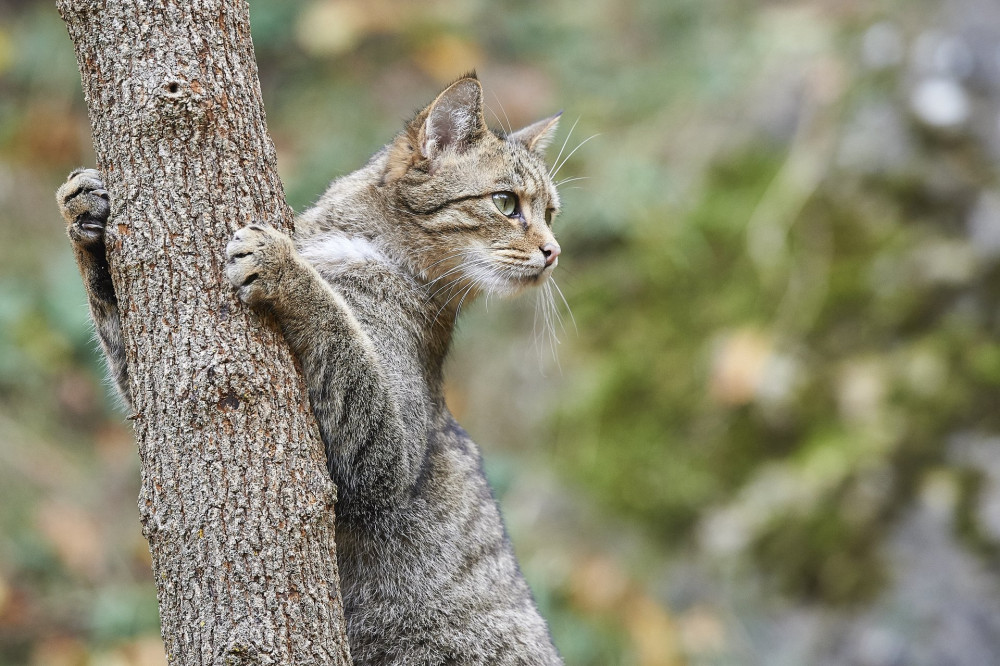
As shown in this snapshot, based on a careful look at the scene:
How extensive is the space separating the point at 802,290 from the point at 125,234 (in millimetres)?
4680

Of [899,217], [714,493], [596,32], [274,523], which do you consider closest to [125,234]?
[274,523]

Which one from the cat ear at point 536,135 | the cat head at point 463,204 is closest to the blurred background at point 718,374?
the cat ear at point 536,135

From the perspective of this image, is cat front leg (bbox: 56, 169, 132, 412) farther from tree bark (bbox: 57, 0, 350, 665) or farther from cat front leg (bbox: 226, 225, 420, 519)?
cat front leg (bbox: 226, 225, 420, 519)

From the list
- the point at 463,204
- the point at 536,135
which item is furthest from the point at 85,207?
the point at 536,135

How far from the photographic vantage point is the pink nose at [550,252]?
11.4 ft

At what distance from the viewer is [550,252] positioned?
3.50 metres

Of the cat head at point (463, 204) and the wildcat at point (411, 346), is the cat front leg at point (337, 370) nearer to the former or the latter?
the wildcat at point (411, 346)

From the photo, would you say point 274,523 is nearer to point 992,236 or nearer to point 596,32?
point 992,236

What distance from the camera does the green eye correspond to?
138 inches

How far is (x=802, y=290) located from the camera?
6.05m

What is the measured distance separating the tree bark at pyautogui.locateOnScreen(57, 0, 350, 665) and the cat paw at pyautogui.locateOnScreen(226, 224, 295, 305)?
0.10ft

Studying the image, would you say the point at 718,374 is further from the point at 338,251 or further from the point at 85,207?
the point at 85,207

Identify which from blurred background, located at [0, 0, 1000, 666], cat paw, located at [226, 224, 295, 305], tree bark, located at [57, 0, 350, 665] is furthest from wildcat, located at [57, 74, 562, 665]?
blurred background, located at [0, 0, 1000, 666]

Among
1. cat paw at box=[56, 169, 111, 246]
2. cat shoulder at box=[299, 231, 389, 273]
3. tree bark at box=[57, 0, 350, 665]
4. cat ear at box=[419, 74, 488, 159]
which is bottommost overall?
tree bark at box=[57, 0, 350, 665]
